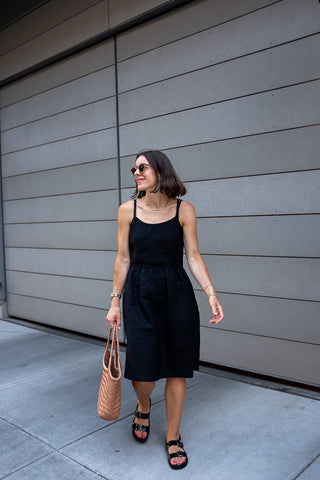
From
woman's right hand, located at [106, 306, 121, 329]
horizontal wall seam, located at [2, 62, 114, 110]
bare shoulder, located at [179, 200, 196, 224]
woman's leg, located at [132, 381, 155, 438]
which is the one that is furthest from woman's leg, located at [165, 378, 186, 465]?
horizontal wall seam, located at [2, 62, 114, 110]

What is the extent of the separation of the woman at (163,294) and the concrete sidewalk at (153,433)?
0.76ft

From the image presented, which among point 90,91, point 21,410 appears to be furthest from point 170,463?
point 90,91

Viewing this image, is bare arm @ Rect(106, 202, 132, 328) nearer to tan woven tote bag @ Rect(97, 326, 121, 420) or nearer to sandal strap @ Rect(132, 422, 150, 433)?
tan woven tote bag @ Rect(97, 326, 121, 420)

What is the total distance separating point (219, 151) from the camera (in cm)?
383

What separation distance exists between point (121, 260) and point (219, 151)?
5.70 ft

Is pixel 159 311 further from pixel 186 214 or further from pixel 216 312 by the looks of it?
pixel 186 214

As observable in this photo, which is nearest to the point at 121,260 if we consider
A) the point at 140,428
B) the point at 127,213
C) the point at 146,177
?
the point at 127,213

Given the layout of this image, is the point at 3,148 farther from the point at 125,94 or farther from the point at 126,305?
the point at 126,305

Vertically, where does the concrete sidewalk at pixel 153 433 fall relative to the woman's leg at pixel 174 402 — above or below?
below

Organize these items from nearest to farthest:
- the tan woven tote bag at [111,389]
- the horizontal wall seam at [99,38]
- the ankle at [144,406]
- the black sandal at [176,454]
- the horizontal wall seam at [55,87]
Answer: the tan woven tote bag at [111,389] < the black sandal at [176,454] < the ankle at [144,406] < the horizontal wall seam at [99,38] < the horizontal wall seam at [55,87]

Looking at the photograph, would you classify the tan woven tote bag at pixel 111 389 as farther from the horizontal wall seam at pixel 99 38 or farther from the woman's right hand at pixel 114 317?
the horizontal wall seam at pixel 99 38

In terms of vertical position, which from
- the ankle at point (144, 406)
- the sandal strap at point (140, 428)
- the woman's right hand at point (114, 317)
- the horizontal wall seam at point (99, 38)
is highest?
the horizontal wall seam at point (99, 38)

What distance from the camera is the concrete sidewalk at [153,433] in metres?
2.35

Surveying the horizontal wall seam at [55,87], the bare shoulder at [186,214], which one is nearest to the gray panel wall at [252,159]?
the horizontal wall seam at [55,87]
